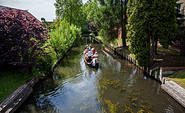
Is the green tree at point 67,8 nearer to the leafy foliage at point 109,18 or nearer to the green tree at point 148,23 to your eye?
the leafy foliage at point 109,18

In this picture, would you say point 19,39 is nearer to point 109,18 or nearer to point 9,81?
point 9,81

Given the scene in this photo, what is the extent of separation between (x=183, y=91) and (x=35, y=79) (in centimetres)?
1145

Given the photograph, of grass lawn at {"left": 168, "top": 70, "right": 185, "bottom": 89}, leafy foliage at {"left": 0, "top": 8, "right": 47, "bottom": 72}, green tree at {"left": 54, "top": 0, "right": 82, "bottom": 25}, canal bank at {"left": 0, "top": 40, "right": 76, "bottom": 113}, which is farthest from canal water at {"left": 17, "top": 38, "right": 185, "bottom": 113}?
green tree at {"left": 54, "top": 0, "right": 82, "bottom": 25}

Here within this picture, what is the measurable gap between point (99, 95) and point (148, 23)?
821cm

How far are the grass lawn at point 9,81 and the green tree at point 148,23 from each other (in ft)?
35.0

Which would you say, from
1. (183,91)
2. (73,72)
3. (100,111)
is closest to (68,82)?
(73,72)

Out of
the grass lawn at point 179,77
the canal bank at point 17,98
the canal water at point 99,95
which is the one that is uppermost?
the grass lawn at point 179,77

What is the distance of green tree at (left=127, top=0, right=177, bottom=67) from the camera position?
39.7 feet

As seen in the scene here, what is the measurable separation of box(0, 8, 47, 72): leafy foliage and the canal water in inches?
108

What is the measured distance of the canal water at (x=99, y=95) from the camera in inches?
329

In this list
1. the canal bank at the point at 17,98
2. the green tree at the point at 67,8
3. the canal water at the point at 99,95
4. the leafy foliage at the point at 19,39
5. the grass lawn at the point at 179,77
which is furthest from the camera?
the green tree at the point at 67,8

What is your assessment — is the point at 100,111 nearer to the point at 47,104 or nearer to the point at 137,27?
the point at 47,104

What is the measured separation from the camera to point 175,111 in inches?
313

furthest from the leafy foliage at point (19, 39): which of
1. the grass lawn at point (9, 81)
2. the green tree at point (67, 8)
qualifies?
the green tree at point (67, 8)
